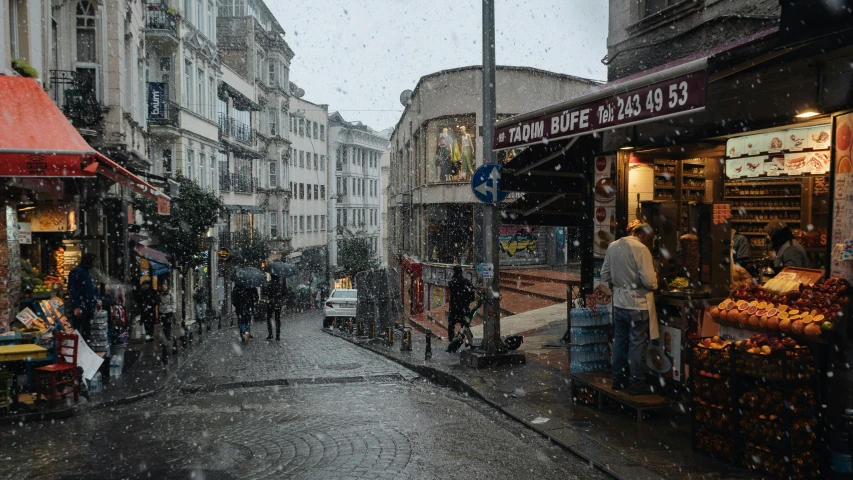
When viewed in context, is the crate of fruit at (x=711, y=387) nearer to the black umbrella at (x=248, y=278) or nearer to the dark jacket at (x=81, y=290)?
the dark jacket at (x=81, y=290)

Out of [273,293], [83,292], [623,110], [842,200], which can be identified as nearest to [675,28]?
[623,110]

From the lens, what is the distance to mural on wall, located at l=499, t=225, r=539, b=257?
31.5 meters

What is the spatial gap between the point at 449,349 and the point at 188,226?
17250mm

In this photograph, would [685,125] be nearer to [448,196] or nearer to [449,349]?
[449,349]

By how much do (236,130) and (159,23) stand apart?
14.0 m

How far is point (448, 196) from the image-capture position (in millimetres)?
32344

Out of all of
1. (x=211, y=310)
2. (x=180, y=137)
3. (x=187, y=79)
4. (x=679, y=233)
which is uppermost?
(x=187, y=79)

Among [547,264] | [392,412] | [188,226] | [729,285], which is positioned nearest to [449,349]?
[392,412]

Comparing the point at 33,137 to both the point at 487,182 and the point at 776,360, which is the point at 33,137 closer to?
the point at 487,182

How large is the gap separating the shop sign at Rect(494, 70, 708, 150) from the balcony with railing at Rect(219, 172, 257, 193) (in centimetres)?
3337

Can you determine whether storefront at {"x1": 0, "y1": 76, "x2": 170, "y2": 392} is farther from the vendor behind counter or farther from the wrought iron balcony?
the vendor behind counter

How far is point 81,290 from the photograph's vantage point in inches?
476

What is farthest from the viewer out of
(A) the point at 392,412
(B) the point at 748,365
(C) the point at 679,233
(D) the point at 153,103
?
(D) the point at 153,103

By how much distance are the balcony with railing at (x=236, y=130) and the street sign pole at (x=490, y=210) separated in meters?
31.3
